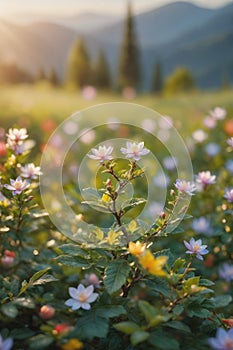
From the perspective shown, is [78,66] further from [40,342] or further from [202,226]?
[40,342]

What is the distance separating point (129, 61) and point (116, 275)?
2421 centimetres

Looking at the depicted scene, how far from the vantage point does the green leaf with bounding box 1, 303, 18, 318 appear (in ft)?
3.62

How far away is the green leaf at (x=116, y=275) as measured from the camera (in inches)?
44.7

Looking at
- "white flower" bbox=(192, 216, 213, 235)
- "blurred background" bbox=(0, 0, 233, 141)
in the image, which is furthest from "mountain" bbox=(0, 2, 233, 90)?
"white flower" bbox=(192, 216, 213, 235)

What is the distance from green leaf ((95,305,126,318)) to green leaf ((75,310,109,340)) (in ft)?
0.03

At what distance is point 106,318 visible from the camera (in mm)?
1161

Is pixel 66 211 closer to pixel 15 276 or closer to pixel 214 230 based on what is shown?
pixel 15 276

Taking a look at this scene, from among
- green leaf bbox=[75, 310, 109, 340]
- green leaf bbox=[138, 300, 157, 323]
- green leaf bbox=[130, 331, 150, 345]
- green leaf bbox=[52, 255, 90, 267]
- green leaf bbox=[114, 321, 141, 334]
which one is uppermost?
green leaf bbox=[138, 300, 157, 323]

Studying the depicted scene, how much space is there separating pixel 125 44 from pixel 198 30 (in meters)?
11.6

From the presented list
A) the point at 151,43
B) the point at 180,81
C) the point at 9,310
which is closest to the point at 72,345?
the point at 9,310

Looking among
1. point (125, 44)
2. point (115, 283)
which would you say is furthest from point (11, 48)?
point (115, 283)

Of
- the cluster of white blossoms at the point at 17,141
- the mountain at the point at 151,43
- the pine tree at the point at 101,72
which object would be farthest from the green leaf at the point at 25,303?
the mountain at the point at 151,43

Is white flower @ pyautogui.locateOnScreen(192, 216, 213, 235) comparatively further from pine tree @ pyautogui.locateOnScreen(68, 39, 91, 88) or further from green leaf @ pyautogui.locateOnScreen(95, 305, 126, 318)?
pine tree @ pyautogui.locateOnScreen(68, 39, 91, 88)

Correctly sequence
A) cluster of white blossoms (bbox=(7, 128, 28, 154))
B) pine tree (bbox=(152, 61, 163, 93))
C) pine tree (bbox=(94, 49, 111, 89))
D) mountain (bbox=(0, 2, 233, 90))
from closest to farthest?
cluster of white blossoms (bbox=(7, 128, 28, 154)) < pine tree (bbox=(94, 49, 111, 89)) < pine tree (bbox=(152, 61, 163, 93)) < mountain (bbox=(0, 2, 233, 90))
